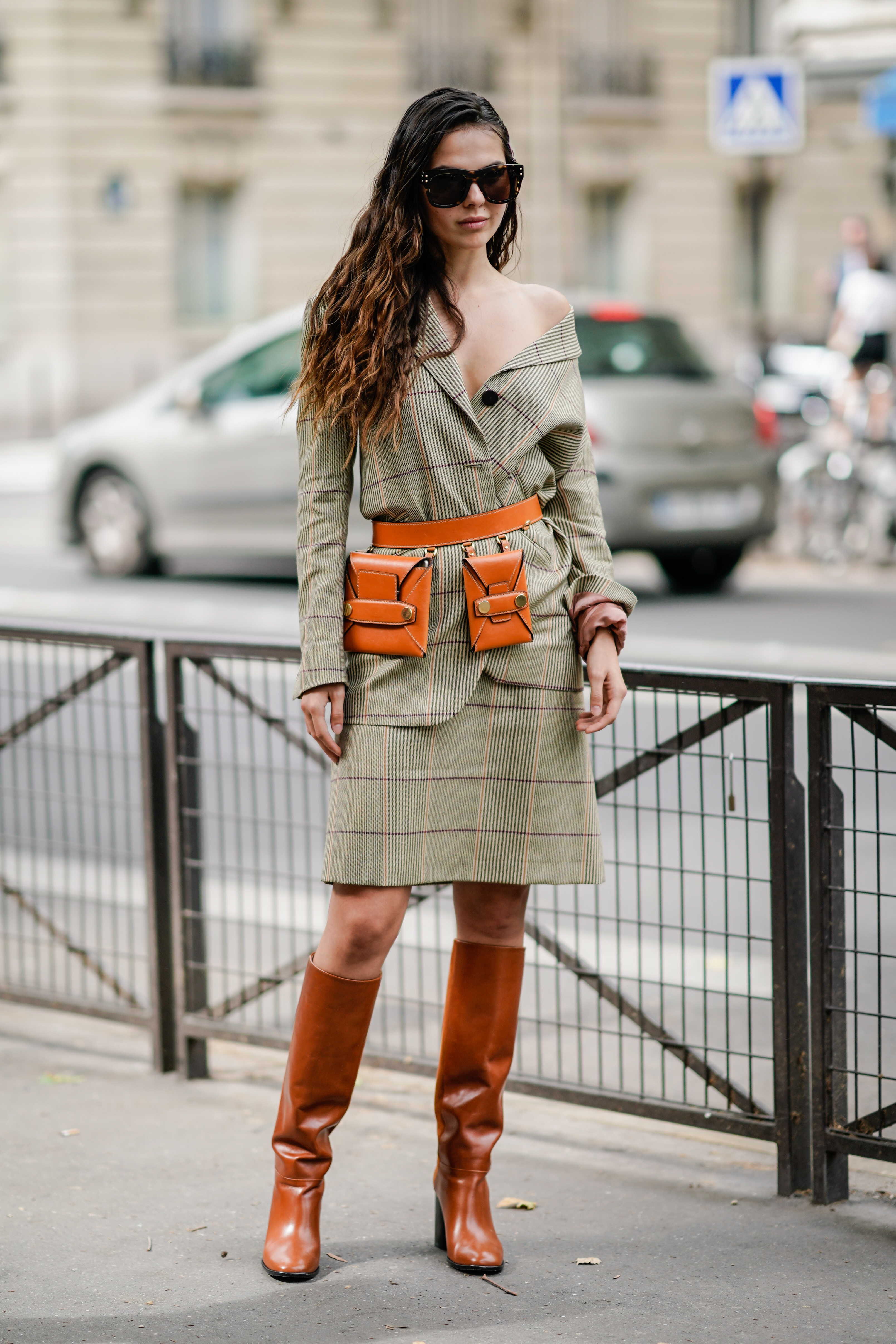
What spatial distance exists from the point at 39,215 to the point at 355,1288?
27364 mm

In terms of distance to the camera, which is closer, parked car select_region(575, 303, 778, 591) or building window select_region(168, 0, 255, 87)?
parked car select_region(575, 303, 778, 591)

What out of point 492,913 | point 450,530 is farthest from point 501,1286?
point 450,530

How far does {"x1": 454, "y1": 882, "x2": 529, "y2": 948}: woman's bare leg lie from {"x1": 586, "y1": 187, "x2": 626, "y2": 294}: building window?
104ft

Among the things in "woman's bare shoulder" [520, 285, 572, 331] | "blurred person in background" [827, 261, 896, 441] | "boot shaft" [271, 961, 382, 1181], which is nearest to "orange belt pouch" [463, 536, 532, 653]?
"woman's bare shoulder" [520, 285, 572, 331]

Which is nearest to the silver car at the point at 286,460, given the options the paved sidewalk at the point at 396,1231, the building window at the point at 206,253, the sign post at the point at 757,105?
the sign post at the point at 757,105

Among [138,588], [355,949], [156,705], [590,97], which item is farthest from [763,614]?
[590,97]

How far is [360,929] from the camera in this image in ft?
9.93

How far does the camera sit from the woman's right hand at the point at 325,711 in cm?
299

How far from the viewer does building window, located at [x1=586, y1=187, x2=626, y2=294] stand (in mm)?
33562

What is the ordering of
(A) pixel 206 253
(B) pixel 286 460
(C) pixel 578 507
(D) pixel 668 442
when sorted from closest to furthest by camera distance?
(C) pixel 578 507
(D) pixel 668 442
(B) pixel 286 460
(A) pixel 206 253

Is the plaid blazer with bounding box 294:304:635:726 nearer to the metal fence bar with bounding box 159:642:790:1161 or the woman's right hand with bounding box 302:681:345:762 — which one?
the woman's right hand with bounding box 302:681:345:762

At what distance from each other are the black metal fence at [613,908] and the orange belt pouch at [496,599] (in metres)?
0.61

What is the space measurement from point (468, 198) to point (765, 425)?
30.4ft

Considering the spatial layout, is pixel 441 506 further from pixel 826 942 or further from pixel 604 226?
pixel 604 226
